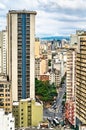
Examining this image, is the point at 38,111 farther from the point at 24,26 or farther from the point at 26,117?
the point at 24,26

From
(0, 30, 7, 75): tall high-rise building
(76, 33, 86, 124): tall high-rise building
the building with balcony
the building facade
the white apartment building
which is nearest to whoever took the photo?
the white apartment building

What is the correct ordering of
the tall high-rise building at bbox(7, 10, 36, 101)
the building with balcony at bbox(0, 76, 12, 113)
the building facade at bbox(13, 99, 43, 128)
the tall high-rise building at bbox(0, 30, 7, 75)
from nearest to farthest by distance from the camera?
the building with balcony at bbox(0, 76, 12, 113) → the building facade at bbox(13, 99, 43, 128) → the tall high-rise building at bbox(7, 10, 36, 101) → the tall high-rise building at bbox(0, 30, 7, 75)

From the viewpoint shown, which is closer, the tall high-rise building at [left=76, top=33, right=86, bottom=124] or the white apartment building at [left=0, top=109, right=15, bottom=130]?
the white apartment building at [left=0, top=109, right=15, bottom=130]

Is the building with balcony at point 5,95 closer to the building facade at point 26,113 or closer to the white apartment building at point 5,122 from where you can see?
the building facade at point 26,113

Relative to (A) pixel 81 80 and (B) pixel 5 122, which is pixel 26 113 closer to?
(A) pixel 81 80

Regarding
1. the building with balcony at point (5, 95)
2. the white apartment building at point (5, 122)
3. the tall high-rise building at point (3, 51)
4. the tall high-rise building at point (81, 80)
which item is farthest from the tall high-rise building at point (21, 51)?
the white apartment building at point (5, 122)

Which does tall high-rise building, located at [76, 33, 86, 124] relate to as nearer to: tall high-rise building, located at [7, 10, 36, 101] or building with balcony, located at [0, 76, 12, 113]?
building with balcony, located at [0, 76, 12, 113]

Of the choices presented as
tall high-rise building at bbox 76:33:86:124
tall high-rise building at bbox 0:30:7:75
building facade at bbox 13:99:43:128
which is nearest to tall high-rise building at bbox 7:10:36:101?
building facade at bbox 13:99:43:128
